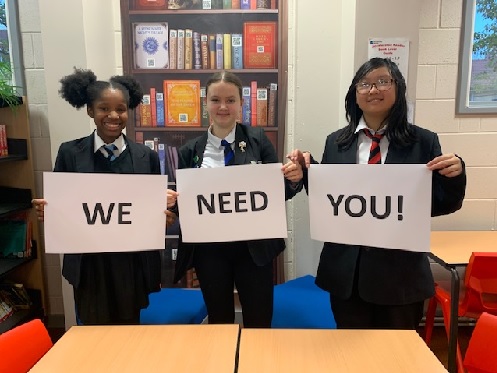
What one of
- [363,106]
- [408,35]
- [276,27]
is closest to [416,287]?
[363,106]

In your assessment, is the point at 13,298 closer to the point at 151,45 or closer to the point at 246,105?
the point at 151,45

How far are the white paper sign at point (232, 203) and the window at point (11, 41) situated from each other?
203 cm

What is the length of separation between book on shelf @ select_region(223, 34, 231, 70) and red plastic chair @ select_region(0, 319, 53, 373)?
7.20 ft

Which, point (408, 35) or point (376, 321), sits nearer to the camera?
point (376, 321)

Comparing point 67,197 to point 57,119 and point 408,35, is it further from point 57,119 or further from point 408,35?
point 408,35

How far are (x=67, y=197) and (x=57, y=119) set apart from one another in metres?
1.44

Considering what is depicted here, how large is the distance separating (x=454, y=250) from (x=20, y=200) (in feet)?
9.50

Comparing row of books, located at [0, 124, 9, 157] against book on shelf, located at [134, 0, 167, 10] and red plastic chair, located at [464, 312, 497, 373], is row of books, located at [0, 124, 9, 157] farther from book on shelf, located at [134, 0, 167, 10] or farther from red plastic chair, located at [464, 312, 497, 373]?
red plastic chair, located at [464, 312, 497, 373]

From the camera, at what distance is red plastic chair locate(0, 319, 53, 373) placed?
128 centimetres

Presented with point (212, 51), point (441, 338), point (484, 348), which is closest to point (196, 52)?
point (212, 51)

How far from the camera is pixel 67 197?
162 centimetres

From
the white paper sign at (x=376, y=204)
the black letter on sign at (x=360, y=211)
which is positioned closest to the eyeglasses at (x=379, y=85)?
the white paper sign at (x=376, y=204)

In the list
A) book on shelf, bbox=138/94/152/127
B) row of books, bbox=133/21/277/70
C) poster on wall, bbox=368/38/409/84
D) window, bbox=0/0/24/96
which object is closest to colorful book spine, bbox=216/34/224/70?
row of books, bbox=133/21/277/70

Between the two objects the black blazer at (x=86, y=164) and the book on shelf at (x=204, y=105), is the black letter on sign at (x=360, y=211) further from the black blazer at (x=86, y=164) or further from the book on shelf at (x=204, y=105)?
the book on shelf at (x=204, y=105)
